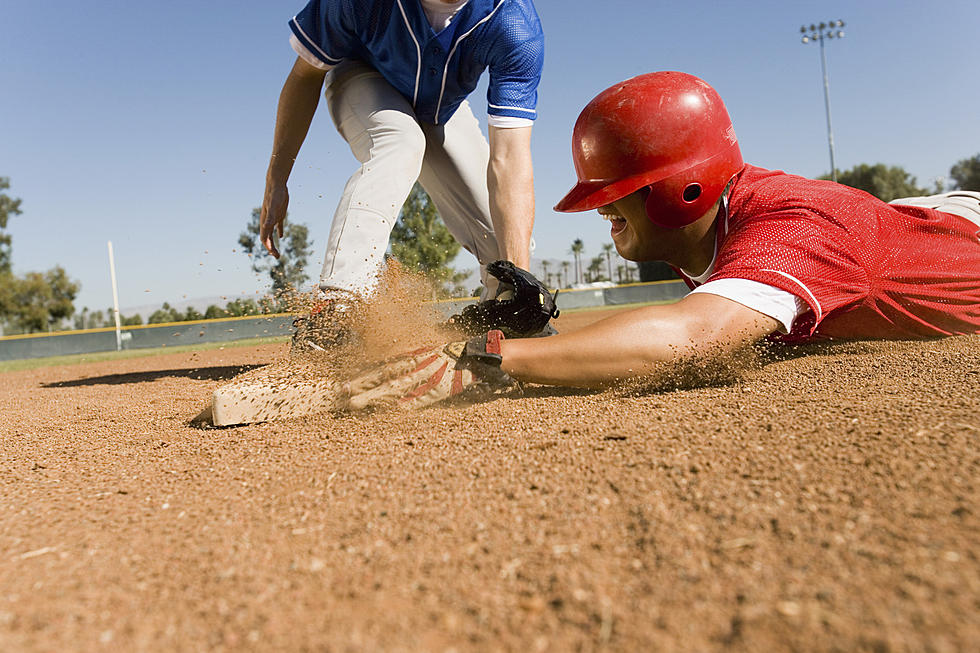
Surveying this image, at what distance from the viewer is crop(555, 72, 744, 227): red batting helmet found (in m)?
2.12

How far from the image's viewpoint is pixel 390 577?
850 mm

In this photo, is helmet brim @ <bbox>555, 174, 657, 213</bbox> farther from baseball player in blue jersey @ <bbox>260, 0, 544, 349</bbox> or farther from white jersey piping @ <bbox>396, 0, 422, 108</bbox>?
white jersey piping @ <bbox>396, 0, 422, 108</bbox>

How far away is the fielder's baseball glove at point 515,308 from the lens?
214 centimetres

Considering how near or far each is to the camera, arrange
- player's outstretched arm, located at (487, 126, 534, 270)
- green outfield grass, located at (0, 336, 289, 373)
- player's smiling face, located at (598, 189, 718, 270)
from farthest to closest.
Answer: green outfield grass, located at (0, 336, 289, 373) < player's outstretched arm, located at (487, 126, 534, 270) < player's smiling face, located at (598, 189, 718, 270)

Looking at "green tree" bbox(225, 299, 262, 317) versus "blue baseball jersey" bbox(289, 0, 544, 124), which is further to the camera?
"green tree" bbox(225, 299, 262, 317)

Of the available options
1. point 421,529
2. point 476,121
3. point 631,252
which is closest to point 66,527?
point 421,529

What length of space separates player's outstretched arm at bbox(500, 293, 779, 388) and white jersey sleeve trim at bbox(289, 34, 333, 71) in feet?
5.79

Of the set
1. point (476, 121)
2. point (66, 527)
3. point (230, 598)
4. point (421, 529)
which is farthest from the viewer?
point (476, 121)

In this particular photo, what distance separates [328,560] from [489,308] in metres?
1.43

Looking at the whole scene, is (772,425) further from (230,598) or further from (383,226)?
(383,226)

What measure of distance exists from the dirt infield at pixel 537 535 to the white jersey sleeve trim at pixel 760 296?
0.77 ft

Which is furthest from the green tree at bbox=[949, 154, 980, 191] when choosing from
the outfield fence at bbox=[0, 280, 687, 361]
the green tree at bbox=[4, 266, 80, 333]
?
the green tree at bbox=[4, 266, 80, 333]

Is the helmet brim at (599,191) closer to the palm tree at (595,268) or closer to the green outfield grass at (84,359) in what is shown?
the green outfield grass at (84,359)

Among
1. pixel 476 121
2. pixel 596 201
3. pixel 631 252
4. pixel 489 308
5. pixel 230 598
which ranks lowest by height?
pixel 230 598
